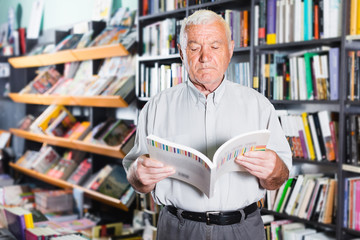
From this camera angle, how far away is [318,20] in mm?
2482

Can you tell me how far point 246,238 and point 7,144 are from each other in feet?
15.2

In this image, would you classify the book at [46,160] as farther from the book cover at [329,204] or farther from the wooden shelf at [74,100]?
the book cover at [329,204]

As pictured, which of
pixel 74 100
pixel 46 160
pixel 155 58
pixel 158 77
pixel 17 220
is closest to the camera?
pixel 17 220

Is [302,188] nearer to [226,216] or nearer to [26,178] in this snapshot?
[226,216]

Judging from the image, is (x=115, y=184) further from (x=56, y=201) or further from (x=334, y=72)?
(x=334, y=72)

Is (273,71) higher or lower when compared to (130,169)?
higher

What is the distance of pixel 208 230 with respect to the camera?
1.60m

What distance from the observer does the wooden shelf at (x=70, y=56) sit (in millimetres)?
3598

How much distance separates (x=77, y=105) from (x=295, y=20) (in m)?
2.57

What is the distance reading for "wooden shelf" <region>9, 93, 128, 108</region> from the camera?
3561 millimetres

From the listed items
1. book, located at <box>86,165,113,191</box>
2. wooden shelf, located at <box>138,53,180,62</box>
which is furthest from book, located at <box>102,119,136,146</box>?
wooden shelf, located at <box>138,53,180,62</box>

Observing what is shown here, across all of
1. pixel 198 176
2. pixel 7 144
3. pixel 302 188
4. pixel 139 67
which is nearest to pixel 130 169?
pixel 198 176

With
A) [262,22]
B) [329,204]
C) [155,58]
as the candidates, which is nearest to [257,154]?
[329,204]

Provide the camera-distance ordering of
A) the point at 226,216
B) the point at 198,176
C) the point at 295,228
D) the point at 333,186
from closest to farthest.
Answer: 1. the point at 198,176
2. the point at 226,216
3. the point at 333,186
4. the point at 295,228
